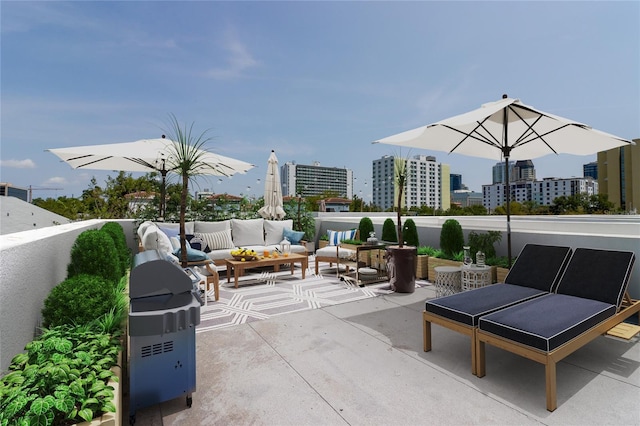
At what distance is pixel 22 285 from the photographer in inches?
82.2

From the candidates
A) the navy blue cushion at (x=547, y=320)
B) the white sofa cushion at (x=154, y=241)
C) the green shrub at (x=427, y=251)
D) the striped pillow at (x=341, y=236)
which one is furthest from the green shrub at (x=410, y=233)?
the white sofa cushion at (x=154, y=241)

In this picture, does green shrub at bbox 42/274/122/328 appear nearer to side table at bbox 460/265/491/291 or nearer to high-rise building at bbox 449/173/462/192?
side table at bbox 460/265/491/291

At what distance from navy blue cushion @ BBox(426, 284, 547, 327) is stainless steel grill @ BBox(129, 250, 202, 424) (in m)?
2.18

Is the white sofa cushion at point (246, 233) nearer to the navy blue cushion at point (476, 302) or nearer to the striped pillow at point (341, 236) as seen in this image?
the striped pillow at point (341, 236)

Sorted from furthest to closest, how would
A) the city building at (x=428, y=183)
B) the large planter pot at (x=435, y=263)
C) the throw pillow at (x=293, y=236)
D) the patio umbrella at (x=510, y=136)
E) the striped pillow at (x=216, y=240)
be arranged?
the city building at (x=428, y=183) → the throw pillow at (x=293, y=236) → the striped pillow at (x=216, y=240) → the large planter pot at (x=435, y=263) → the patio umbrella at (x=510, y=136)

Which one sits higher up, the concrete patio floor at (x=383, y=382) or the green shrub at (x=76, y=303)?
the green shrub at (x=76, y=303)

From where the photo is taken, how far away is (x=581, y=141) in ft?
16.3

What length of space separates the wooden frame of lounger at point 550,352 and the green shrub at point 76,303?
3099 millimetres

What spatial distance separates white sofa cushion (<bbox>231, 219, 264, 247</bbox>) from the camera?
A: 7672mm

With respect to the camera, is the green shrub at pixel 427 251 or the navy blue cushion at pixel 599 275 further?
the green shrub at pixel 427 251

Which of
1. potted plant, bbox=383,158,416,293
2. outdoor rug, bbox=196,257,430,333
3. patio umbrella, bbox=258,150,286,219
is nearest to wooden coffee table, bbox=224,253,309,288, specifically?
outdoor rug, bbox=196,257,430,333

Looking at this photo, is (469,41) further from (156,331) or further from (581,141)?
→ (156,331)

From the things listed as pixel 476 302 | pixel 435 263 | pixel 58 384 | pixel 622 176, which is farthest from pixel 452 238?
pixel 622 176

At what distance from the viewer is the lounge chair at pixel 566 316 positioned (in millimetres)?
2281
